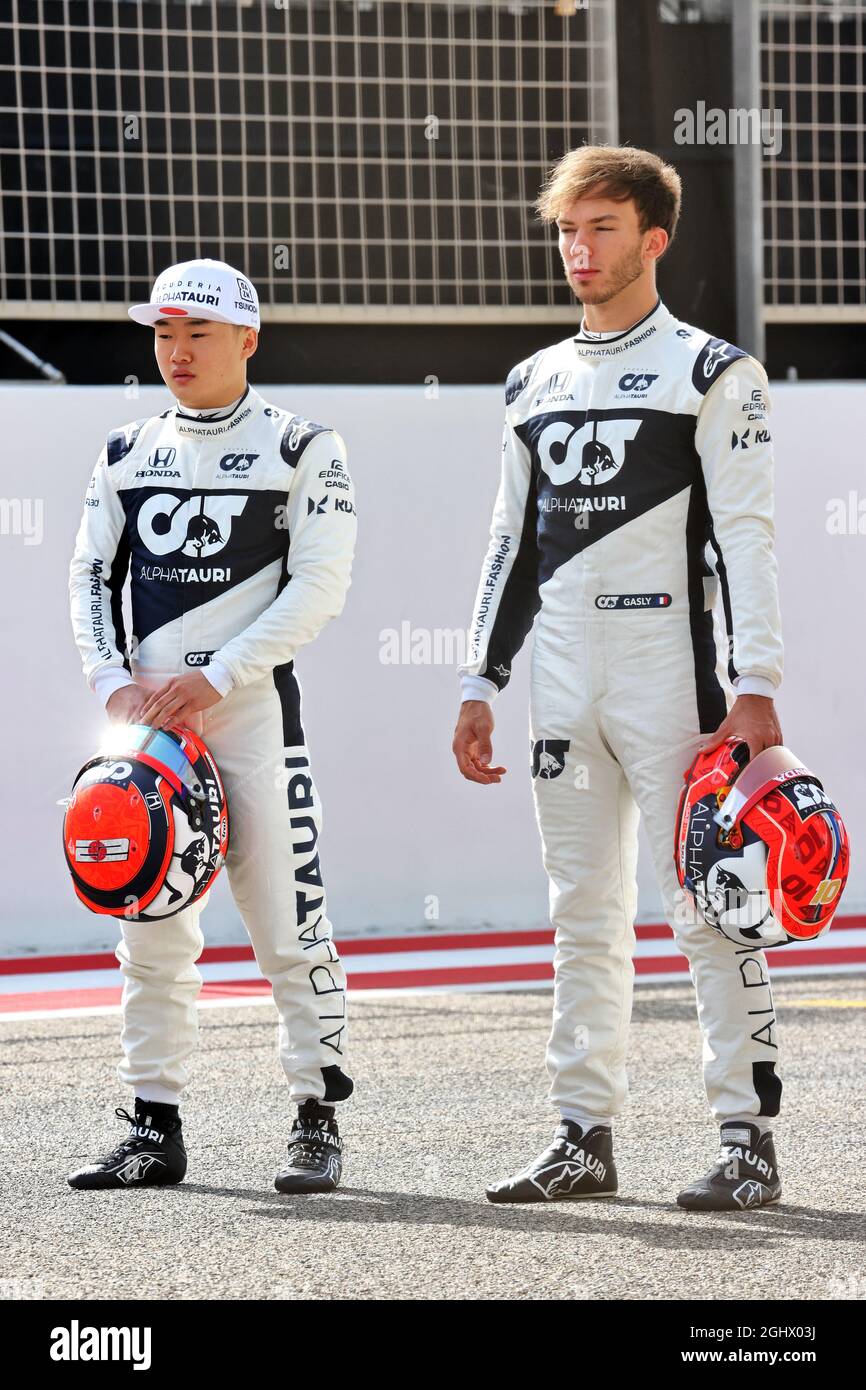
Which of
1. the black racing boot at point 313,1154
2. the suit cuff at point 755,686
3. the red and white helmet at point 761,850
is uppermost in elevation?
the suit cuff at point 755,686

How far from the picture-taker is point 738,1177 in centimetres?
406

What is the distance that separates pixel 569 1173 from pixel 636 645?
119 centimetres

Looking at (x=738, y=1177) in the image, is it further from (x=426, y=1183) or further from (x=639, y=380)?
(x=639, y=380)

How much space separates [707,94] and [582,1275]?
738 cm

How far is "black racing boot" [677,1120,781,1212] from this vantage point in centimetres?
403

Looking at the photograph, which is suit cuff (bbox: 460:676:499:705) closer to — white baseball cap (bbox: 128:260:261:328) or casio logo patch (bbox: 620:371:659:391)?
casio logo patch (bbox: 620:371:659:391)

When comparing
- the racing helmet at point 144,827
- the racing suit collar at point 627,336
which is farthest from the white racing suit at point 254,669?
the racing suit collar at point 627,336

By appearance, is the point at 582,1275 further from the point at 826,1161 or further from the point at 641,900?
the point at 641,900

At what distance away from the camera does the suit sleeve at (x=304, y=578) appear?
4.27 m

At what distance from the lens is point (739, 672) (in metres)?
3.98

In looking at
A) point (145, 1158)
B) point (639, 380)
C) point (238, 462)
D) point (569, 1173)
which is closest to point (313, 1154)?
point (145, 1158)

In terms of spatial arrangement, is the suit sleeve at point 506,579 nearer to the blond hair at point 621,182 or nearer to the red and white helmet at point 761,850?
the blond hair at point 621,182

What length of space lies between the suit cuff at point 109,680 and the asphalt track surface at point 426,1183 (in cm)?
116

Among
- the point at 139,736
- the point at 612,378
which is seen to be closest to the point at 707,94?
the point at 612,378
